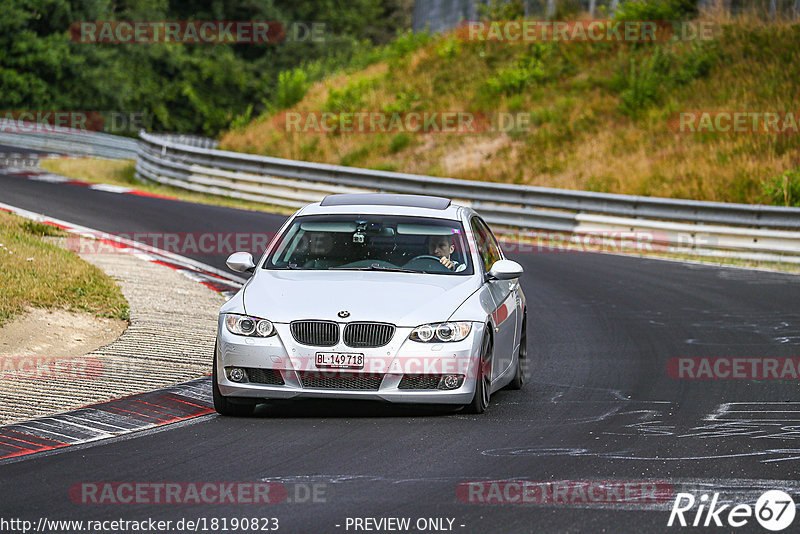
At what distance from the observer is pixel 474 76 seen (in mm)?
36375

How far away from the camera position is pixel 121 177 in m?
34.5

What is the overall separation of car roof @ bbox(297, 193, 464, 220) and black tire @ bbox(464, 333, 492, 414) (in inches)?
57.9

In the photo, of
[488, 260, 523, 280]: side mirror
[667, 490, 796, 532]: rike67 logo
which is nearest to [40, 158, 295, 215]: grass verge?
[488, 260, 523, 280]: side mirror

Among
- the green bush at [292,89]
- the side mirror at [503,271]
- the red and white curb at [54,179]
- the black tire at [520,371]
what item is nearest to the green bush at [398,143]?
the green bush at [292,89]

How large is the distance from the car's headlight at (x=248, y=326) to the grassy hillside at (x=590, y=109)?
1761cm

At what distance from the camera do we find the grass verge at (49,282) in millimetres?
12328

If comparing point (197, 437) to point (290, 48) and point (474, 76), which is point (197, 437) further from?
point (290, 48)

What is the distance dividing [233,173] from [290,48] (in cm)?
3779

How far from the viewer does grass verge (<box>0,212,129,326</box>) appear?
12328 millimetres

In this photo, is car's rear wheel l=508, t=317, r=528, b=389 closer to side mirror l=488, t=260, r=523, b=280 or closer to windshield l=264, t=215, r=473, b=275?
side mirror l=488, t=260, r=523, b=280

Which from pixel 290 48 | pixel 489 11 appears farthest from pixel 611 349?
pixel 290 48

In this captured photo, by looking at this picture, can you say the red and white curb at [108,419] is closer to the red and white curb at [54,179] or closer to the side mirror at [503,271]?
the side mirror at [503,271]

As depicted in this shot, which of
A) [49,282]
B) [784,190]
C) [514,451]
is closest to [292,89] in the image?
[784,190]

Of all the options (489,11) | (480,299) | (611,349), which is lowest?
(611,349)
